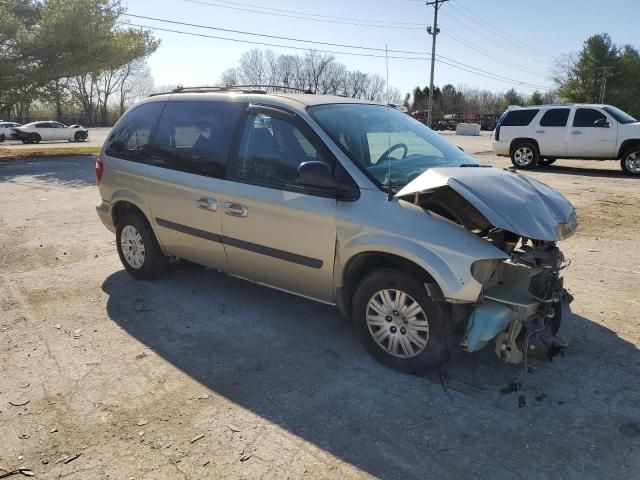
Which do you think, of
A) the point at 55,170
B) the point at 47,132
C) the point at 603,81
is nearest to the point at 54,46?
the point at 55,170

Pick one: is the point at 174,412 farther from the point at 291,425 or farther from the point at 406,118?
the point at 406,118

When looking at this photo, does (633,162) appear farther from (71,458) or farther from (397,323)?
(71,458)

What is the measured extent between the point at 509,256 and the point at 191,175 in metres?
2.78

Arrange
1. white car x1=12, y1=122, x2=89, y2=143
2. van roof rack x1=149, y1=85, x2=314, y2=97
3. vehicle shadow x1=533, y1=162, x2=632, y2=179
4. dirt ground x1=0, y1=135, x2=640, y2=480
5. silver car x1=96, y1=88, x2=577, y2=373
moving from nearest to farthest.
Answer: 1. dirt ground x1=0, y1=135, x2=640, y2=480
2. silver car x1=96, y1=88, x2=577, y2=373
3. van roof rack x1=149, y1=85, x2=314, y2=97
4. vehicle shadow x1=533, y1=162, x2=632, y2=179
5. white car x1=12, y1=122, x2=89, y2=143

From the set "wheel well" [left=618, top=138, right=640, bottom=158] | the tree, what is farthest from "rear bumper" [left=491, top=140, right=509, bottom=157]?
the tree

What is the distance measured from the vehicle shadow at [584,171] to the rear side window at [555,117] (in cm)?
142

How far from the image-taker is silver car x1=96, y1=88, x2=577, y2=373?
315cm

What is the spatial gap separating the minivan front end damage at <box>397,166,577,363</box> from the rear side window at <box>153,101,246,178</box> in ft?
5.65

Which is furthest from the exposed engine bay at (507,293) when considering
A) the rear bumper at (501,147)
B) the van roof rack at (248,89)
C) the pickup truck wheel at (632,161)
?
the rear bumper at (501,147)

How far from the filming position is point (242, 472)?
2.54 meters

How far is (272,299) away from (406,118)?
2161mm

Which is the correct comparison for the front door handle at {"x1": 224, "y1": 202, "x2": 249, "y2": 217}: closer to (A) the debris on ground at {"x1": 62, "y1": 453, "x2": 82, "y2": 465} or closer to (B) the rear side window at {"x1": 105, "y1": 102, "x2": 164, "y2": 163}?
(B) the rear side window at {"x1": 105, "y1": 102, "x2": 164, "y2": 163}

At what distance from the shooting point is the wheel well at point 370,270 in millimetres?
3236

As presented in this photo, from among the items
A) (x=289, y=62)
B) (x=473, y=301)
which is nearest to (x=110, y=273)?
(x=473, y=301)
